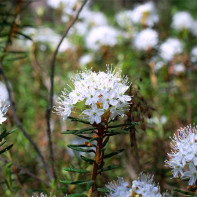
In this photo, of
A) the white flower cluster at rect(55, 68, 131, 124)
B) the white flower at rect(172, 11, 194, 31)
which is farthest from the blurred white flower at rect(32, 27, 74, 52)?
the white flower cluster at rect(55, 68, 131, 124)

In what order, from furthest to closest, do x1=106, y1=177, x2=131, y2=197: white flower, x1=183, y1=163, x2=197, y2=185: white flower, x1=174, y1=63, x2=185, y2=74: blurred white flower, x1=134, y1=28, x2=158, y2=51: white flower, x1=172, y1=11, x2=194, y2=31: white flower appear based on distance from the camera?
1. x1=172, y1=11, x2=194, y2=31: white flower
2. x1=174, y1=63, x2=185, y2=74: blurred white flower
3. x1=134, y1=28, x2=158, y2=51: white flower
4. x1=106, y1=177, x2=131, y2=197: white flower
5. x1=183, y1=163, x2=197, y2=185: white flower

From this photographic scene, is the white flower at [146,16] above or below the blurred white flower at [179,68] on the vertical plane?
above

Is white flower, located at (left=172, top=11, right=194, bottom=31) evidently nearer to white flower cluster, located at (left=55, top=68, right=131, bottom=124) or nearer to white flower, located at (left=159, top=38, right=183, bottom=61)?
white flower, located at (left=159, top=38, right=183, bottom=61)

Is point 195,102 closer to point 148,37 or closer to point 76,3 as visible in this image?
point 148,37

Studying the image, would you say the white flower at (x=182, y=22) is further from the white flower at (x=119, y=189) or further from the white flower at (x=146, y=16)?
the white flower at (x=119, y=189)

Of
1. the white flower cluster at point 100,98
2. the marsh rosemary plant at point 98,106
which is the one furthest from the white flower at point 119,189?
the white flower cluster at point 100,98

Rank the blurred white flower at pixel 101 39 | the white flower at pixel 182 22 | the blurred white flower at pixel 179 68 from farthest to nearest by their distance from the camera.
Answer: the white flower at pixel 182 22 → the blurred white flower at pixel 101 39 → the blurred white flower at pixel 179 68
